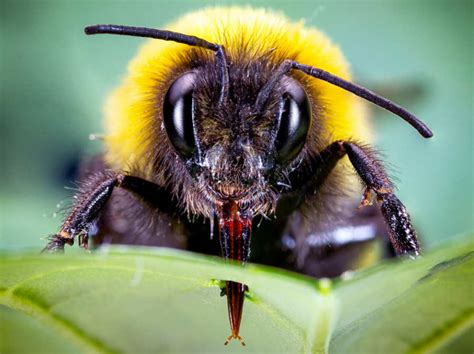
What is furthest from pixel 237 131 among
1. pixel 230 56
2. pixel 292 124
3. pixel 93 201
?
pixel 93 201

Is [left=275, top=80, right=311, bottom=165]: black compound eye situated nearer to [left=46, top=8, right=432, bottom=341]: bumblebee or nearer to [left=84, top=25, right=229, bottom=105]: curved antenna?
[left=46, top=8, right=432, bottom=341]: bumblebee

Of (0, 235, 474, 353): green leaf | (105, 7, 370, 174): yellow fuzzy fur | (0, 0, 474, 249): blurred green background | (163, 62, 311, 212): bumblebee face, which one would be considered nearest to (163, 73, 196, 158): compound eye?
(163, 62, 311, 212): bumblebee face

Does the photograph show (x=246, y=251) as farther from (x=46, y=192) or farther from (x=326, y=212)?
(x=46, y=192)

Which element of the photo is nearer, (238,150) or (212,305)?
(212,305)

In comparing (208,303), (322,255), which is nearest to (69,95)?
(322,255)

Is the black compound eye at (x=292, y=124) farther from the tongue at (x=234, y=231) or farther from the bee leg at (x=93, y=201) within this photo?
the bee leg at (x=93, y=201)

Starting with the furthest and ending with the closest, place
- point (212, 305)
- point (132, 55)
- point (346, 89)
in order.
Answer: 1. point (132, 55)
2. point (346, 89)
3. point (212, 305)

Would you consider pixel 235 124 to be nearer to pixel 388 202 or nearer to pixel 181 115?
pixel 181 115
